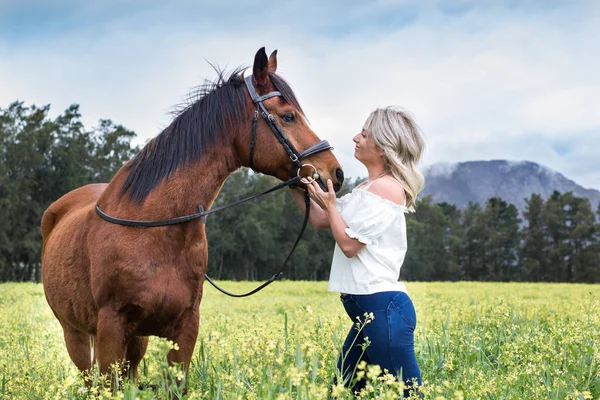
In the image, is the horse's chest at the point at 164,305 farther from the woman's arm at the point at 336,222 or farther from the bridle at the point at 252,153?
the woman's arm at the point at 336,222

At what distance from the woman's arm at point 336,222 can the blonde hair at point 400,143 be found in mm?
468

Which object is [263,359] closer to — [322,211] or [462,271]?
[322,211]

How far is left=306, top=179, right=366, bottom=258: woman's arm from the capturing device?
12.0ft

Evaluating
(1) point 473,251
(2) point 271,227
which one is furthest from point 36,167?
(1) point 473,251

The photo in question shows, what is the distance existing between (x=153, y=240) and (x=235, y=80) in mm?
1262

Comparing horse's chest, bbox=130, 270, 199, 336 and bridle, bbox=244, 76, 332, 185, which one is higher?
bridle, bbox=244, 76, 332, 185

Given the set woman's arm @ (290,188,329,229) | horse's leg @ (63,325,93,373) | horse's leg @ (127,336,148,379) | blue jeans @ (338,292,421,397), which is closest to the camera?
blue jeans @ (338,292,421,397)

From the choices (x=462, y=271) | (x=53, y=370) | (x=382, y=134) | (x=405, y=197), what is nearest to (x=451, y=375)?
(x=405, y=197)

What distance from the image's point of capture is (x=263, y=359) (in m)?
3.21

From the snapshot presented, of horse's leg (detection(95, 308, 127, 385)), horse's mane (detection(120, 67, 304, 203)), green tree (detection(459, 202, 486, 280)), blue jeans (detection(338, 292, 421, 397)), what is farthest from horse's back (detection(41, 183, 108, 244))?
green tree (detection(459, 202, 486, 280))

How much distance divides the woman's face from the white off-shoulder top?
0.83 ft

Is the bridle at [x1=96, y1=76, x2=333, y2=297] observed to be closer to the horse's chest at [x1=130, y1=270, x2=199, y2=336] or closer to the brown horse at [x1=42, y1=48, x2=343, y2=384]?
the brown horse at [x1=42, y1=48, x2=343, y2=384]

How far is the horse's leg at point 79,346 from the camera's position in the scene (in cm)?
530

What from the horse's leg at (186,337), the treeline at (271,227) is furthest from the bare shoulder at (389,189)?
the treeline at (271,227)
